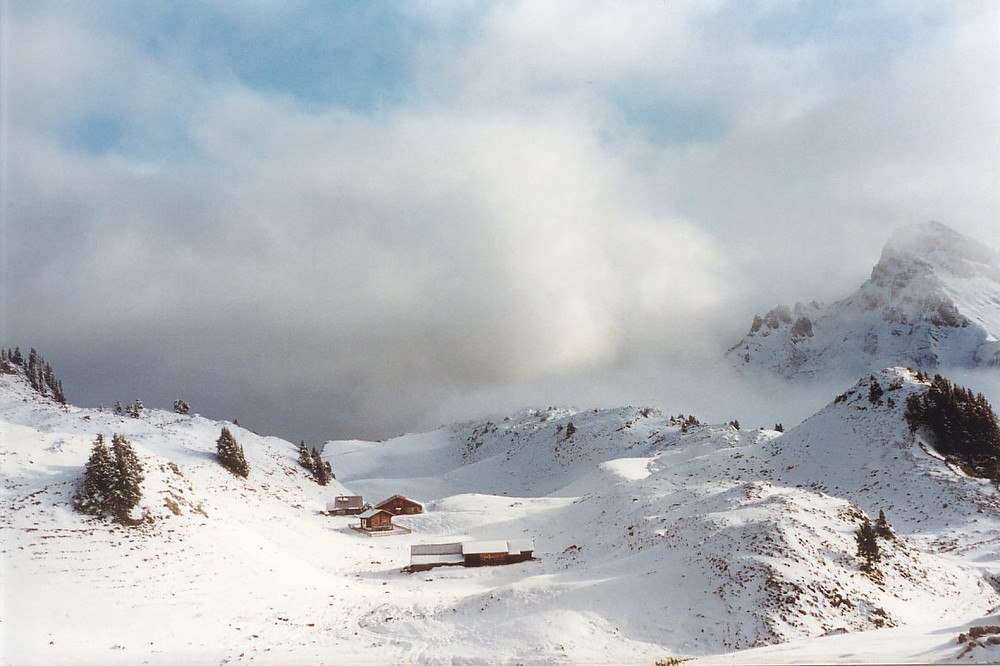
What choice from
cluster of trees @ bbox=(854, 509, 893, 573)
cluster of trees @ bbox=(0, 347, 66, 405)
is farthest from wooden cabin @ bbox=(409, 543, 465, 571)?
cluster of trees @ bbox=(0, 347, 66, 405)

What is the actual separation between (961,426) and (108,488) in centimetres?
7743

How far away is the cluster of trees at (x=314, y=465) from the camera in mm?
97081

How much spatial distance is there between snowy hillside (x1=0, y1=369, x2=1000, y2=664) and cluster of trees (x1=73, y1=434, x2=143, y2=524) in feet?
3.30

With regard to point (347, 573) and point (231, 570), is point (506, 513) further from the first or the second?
point (231, 570)

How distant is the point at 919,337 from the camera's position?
196625 mm

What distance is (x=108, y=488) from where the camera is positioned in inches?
1501

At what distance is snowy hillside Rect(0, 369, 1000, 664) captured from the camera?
2536 centimetres

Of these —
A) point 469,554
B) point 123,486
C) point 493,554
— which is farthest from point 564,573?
point 123,486

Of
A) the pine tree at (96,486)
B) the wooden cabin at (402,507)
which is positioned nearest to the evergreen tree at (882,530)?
the pine tree at (96,486)

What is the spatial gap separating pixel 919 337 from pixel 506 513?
200m

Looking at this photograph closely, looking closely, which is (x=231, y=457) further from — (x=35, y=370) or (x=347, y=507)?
(x=35, y=370)

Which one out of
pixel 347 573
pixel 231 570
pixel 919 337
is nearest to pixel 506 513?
pixel 347 573

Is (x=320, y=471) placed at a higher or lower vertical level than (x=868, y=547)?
higher

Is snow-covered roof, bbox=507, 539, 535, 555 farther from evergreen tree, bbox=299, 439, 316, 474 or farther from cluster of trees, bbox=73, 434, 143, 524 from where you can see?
evergreen tree, bbox=299, 439, 316, 474
